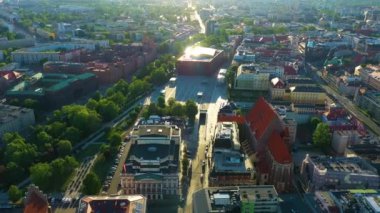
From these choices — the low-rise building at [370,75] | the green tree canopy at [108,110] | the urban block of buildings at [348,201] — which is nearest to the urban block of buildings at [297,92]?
the low-rise building at [370,75]

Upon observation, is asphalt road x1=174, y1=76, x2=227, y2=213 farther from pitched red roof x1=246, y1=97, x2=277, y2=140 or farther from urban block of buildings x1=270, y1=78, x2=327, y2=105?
urban block of buildings x1=270, y1=78, x2=327, y2=105

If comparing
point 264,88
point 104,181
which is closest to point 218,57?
point 264,88

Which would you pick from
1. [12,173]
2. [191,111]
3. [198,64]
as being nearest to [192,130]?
[191,111]

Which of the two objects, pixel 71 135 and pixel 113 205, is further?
pixel 71 135

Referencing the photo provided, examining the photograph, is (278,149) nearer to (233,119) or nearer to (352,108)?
(233,119)

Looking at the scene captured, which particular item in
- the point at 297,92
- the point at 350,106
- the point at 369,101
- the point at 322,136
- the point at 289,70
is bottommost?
the point at 350,106

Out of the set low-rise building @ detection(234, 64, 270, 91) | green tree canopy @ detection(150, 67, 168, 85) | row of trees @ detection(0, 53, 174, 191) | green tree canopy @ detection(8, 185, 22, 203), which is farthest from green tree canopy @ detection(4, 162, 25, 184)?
low-rise building @ detection(234, 64, 270, 91)
